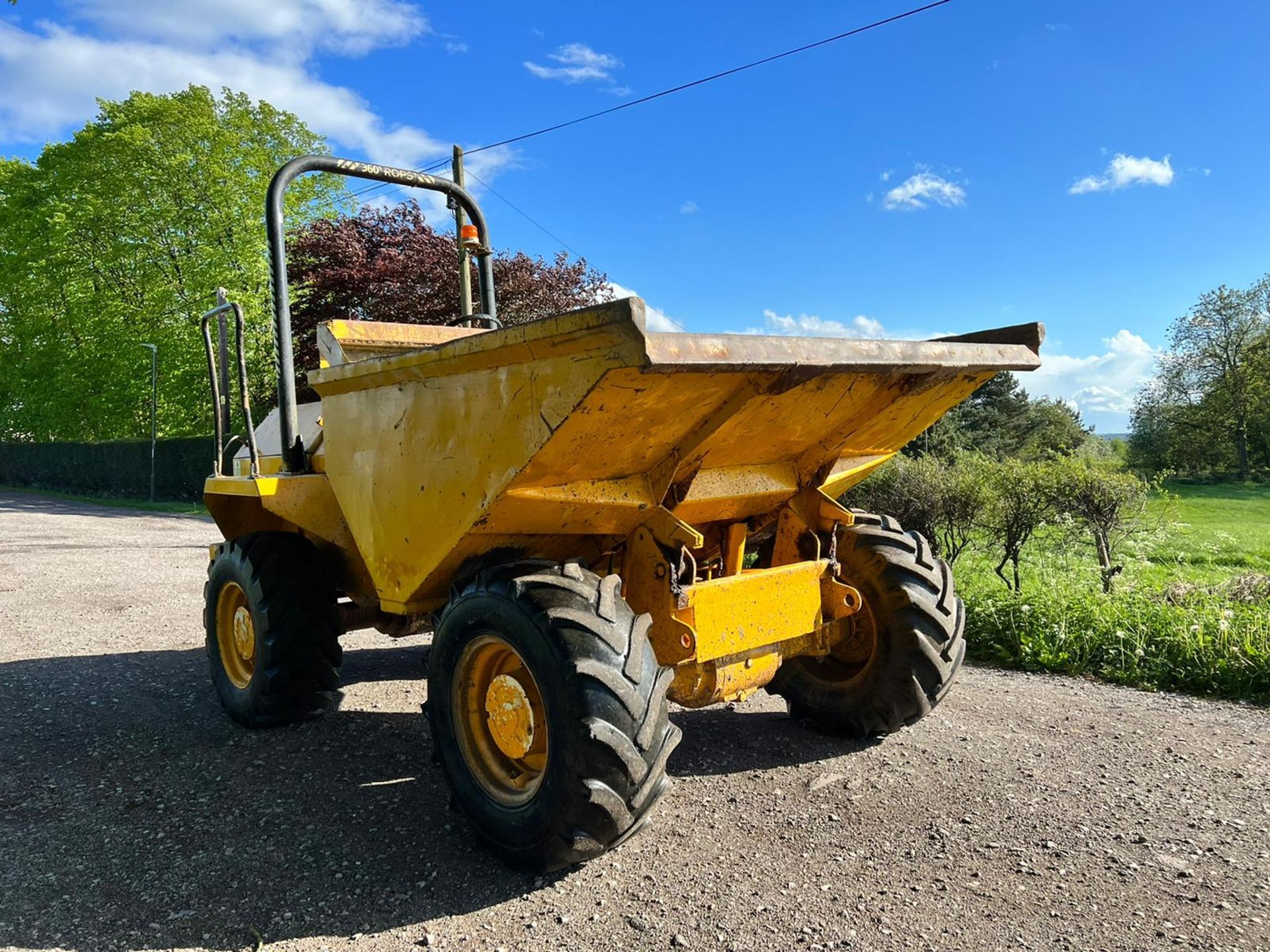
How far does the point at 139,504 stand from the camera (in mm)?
22094

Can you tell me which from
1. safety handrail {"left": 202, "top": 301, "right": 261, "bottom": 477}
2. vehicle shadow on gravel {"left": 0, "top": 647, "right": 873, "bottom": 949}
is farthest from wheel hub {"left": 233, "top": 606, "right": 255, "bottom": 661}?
safety handrail {"left": 202, "top": 301, "right": 261, "bottom": 477}

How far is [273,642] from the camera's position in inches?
166

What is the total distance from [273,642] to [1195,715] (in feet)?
15.3

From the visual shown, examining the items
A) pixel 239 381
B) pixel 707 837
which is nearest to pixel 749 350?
pixel 707 837

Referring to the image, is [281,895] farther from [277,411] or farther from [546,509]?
[277,411]

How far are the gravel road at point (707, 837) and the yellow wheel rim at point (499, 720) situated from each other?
0.92 feet

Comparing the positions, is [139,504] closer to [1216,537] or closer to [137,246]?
[137,246]

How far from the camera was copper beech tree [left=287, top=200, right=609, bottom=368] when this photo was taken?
1881cm

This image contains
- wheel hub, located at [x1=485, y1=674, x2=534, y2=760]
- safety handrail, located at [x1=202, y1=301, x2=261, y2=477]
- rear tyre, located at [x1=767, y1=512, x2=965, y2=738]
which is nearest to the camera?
wheel hub, located at [x1=485, y1=674, x2=534, y2=760]

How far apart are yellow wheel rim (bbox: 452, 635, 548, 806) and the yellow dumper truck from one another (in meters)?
0.01

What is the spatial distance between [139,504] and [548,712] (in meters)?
22.9

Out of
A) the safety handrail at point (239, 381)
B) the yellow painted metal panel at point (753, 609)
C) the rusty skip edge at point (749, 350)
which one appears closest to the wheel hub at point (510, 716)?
the yellow painted metal panel at point (753, 609)

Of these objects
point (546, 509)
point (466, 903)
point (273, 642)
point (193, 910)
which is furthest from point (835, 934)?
point (273, 642)

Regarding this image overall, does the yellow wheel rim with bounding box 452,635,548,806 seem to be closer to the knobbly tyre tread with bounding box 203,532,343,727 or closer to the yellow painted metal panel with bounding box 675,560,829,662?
the yellow painted metal panel with bounding box 675,560,829,662
